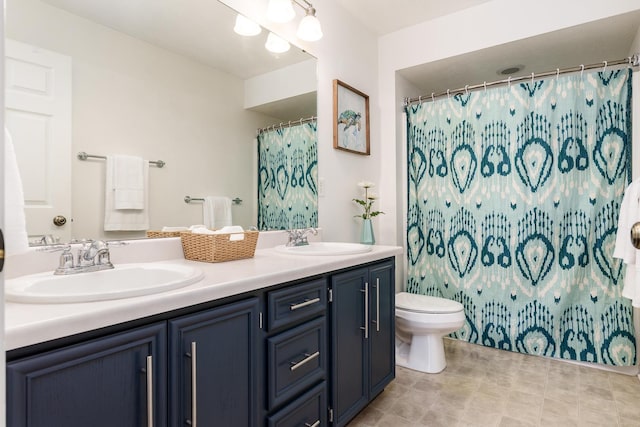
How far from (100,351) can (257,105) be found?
1446mm

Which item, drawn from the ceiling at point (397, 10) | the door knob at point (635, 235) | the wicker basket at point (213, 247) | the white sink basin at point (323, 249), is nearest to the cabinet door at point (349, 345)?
the white sink basin at point (323, 249)

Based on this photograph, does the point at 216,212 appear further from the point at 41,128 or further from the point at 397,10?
the point at 397,10

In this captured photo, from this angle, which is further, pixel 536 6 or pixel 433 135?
pixel 433 135

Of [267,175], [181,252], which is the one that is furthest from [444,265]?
[181,252]

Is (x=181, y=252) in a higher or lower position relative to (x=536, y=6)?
lower

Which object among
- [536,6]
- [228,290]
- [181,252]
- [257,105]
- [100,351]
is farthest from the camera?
[536,6]

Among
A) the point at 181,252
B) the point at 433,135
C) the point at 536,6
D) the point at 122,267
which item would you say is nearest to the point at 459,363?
the point at 433,135

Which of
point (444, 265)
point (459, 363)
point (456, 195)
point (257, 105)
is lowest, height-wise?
point (459, 363)

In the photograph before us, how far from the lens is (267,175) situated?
2.00 m

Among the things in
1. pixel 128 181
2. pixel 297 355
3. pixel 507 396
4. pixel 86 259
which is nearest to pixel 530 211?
pixel 507 396

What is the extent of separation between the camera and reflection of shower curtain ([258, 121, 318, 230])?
198cm

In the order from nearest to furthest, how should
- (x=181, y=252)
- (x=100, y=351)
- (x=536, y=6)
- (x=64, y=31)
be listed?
(x=100, y=351)
(x=64, y=31)
(x=181, y=252)
(x=536, y=6)

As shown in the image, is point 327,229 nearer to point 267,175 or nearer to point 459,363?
point 267,175

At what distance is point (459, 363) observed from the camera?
94.7 inches
